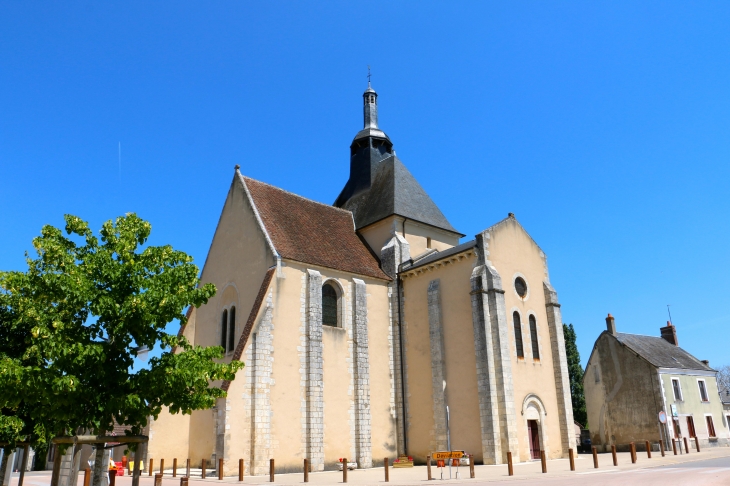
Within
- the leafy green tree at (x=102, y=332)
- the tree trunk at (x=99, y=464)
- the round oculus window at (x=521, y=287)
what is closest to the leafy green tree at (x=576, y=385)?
the round oculus window at (x=521, y=287)

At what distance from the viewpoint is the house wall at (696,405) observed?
1258 inches

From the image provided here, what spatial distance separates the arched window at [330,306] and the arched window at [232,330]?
3568 millimetres

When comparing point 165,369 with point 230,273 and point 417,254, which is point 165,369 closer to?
point 230,273

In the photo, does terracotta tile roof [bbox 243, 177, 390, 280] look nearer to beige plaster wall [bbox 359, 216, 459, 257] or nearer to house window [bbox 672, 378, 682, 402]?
beige plaster wall [bbox 359, 216, 459, 257]

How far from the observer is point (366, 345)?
73.6 feet

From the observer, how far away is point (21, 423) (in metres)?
11.8

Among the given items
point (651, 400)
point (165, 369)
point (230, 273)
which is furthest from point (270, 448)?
point (651, 400)

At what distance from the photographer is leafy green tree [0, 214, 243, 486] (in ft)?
32.7

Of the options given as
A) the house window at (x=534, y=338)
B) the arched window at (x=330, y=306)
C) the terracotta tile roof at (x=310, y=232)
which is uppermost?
the terracotta tile roof at (x=310, y=232)

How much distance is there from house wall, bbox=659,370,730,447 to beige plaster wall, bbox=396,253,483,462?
16.5 meters

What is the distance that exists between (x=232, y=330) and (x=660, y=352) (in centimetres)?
2668

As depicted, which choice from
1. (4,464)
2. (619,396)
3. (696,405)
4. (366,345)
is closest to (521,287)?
(366,345)

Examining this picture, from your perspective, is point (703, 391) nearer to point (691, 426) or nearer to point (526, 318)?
point (691, 426)

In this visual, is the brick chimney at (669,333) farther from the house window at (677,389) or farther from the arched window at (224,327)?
the arched window at (224,327)
